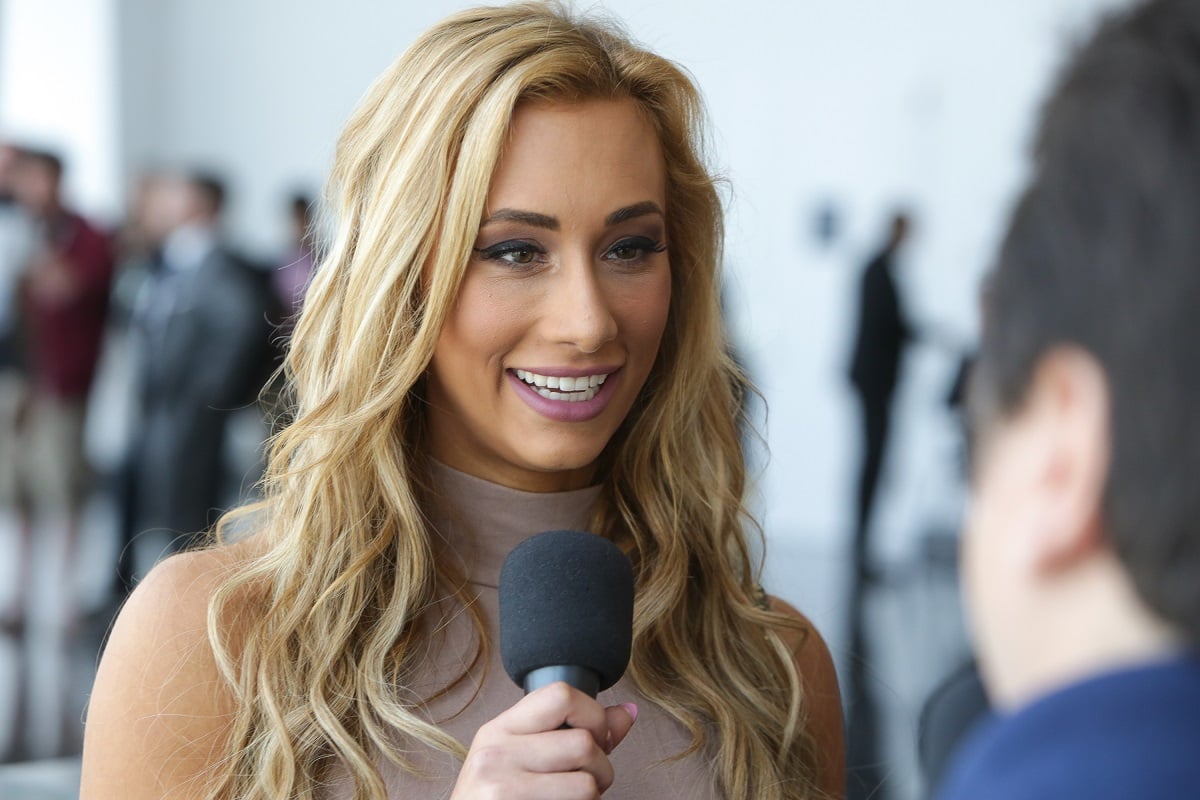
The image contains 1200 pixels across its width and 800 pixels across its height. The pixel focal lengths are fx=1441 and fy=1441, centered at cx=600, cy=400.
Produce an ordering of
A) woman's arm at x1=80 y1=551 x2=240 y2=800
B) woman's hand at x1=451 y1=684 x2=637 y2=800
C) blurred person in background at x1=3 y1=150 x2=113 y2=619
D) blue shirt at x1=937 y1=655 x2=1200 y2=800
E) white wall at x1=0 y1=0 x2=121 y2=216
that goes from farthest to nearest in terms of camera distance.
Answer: white wall at x1=0 y1=0 x2=121 y2=216 → blurred person in background at x1=3 y1=150 x2=113 y2=619 → woman's arm at x1=80 y1=551 x2=240 y2=800 → woman's hand at x1=451 y1=684 x2=637 y2=800 → blue shirt at x1=937 y1=655 x2=1200 y2=800

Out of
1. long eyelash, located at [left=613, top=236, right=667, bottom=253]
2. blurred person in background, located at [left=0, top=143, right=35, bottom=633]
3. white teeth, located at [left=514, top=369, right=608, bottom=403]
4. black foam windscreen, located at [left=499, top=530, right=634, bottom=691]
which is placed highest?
long eyelash, located at [left=613, top=236, right=667, bottom=253]

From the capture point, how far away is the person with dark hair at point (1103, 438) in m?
0.60

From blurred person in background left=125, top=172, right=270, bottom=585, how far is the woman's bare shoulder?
3.99m

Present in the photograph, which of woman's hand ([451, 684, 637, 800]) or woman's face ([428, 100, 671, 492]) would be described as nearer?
woman's hand ([451, 684, 637, 800])

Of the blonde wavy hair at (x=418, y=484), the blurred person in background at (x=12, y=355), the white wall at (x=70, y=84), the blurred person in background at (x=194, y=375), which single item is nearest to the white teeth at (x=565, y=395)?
the blonde wavy hair at (x=418, y=484)

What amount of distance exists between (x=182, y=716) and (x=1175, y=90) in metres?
1.17

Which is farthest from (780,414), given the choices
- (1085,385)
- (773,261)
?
(1085,385)

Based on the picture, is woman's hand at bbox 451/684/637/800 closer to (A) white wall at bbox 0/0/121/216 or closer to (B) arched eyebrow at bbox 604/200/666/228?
(B) arched eyebrow at bbox 604/200/666/228

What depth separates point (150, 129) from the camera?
10508 mm

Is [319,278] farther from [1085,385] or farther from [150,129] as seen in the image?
[150,129]

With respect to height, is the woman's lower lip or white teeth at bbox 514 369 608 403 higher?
white teeth at bbox 514 369 608 403

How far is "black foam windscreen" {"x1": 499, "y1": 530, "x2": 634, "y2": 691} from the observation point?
4.04ft

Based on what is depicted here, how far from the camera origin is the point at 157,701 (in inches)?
57.7

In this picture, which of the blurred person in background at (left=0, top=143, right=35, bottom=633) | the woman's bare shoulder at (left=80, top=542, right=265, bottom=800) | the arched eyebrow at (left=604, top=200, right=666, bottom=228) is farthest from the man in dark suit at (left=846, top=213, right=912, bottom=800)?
the woman's bare shoulder at (left=80, top=542, right=265, bottom=800)
